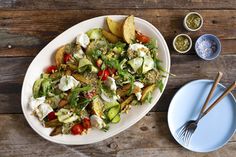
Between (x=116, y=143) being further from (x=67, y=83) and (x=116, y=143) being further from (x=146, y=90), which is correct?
(x=67, y=83)

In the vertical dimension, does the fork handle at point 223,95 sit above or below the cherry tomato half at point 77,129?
above

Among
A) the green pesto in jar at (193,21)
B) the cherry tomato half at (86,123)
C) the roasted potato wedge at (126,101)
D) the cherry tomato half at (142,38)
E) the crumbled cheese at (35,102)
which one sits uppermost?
the green pesto in jar at (193,21)

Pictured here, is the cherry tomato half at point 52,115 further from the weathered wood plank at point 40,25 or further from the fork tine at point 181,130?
the fork tine at point 181,130

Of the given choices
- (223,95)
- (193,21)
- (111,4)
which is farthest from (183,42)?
(111,4)

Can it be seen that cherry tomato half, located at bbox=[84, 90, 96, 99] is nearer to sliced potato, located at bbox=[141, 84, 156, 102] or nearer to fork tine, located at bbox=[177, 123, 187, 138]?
sliced potato, located at bbox=[141, 84, 156, 102]

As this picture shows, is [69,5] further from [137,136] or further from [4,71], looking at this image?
[137,136]

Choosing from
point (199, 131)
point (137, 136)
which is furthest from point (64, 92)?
point (199, 131)

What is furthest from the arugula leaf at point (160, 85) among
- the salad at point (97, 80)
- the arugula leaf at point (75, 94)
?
the arugula leaf at point (75, 94)

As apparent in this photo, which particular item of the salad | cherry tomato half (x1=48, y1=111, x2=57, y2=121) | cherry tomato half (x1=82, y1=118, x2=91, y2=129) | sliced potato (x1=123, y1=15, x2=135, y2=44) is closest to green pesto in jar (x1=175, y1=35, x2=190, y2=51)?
the salad
